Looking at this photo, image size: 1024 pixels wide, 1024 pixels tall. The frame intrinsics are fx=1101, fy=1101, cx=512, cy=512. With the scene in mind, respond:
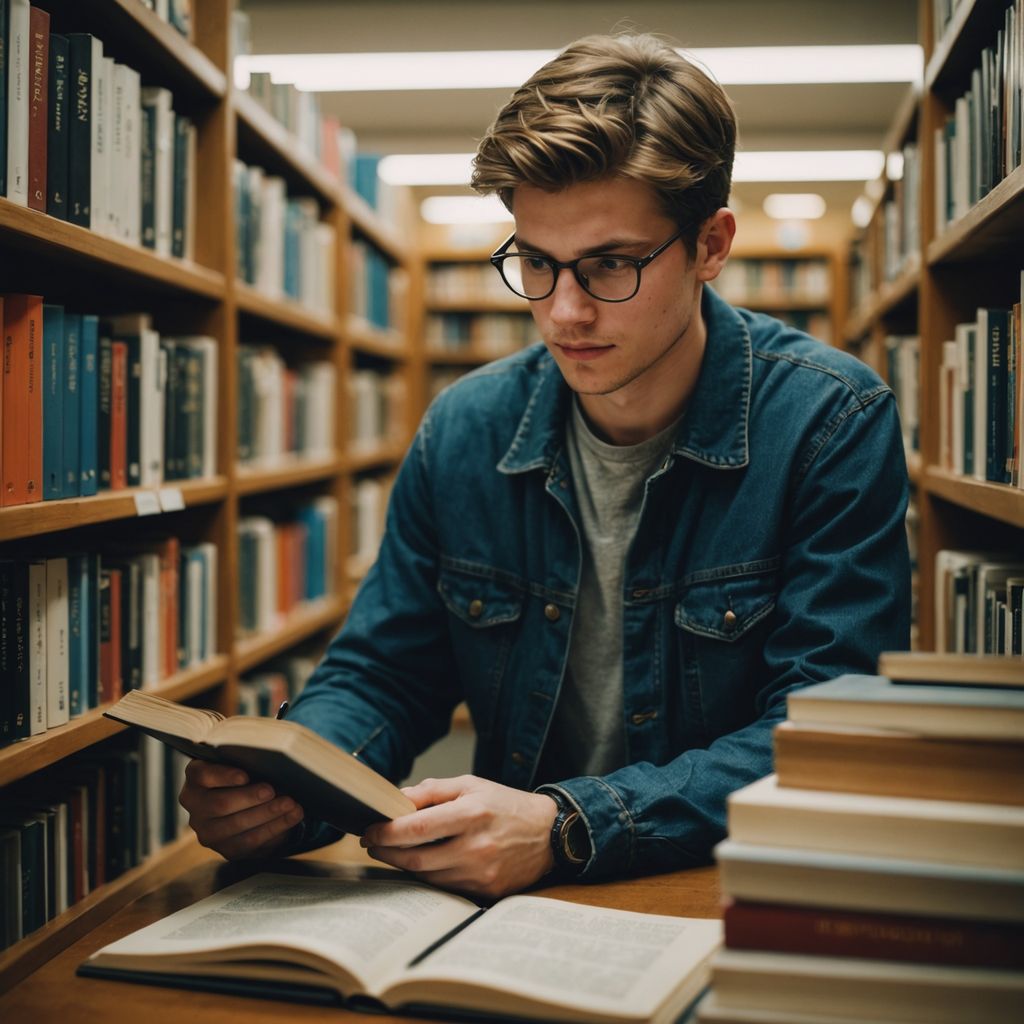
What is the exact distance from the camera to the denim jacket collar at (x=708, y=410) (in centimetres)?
133

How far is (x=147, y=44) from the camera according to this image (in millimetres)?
1867

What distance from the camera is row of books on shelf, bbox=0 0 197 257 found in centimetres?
138

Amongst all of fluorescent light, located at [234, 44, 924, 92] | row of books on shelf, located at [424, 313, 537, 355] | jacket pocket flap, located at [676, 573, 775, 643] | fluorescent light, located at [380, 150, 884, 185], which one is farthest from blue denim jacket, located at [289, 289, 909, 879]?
row of books on shelf, located at [424, 313, 537, 355]

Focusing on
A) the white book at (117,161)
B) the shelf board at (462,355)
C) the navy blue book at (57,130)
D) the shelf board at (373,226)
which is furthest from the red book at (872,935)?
the shelf board at (462,355)

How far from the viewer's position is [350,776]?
37.4 inches

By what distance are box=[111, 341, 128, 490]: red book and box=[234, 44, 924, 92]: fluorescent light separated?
2.38m

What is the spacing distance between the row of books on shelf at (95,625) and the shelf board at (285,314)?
578mm

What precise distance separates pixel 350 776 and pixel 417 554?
1.80 ft

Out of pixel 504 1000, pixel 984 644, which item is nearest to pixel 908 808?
pixel 504 1000

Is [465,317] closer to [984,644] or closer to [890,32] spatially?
[890,32]

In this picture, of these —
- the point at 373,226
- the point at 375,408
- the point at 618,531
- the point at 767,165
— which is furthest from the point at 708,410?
the point at 767,165

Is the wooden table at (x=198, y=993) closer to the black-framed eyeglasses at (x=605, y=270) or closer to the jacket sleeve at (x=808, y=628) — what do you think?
the jacket sleeve at (x=808, y=628)

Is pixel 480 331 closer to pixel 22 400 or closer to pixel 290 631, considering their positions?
pixel 290 631

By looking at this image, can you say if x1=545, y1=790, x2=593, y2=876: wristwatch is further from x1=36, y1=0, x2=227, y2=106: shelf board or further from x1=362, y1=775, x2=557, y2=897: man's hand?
x1=36, y1=0, x2=227, y2=106: shelf board
